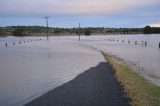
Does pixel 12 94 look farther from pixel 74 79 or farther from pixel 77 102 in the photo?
pixel 74 79

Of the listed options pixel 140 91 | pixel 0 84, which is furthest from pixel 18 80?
pixel 140 91

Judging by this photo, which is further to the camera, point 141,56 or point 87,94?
point 141,56

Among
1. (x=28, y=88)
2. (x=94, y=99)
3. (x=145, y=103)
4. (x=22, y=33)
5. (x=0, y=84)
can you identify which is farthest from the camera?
(x=22, y=33)

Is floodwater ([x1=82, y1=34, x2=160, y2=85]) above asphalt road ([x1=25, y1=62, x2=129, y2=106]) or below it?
below

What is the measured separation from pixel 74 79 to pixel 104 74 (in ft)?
8.80

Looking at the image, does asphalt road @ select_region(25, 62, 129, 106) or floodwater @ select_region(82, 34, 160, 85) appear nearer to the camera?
asphalt road @ select_region(25, 62, 129, 106)

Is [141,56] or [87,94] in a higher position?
[87,94]

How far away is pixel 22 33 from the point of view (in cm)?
19812

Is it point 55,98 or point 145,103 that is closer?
point 145,103

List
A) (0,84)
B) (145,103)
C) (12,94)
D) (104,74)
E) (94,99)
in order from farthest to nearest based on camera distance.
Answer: (104,74) → (0,84) → (12,94) → (94,99) → (145,103)

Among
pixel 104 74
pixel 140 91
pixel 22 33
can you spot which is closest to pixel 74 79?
pixel 104 74

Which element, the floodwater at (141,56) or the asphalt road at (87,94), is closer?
the asphalt road at (87,94)

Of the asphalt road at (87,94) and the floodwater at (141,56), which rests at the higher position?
the asphalt road at (87,94)

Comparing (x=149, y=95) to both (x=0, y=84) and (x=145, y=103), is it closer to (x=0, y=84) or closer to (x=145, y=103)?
(x=145, y=103)
